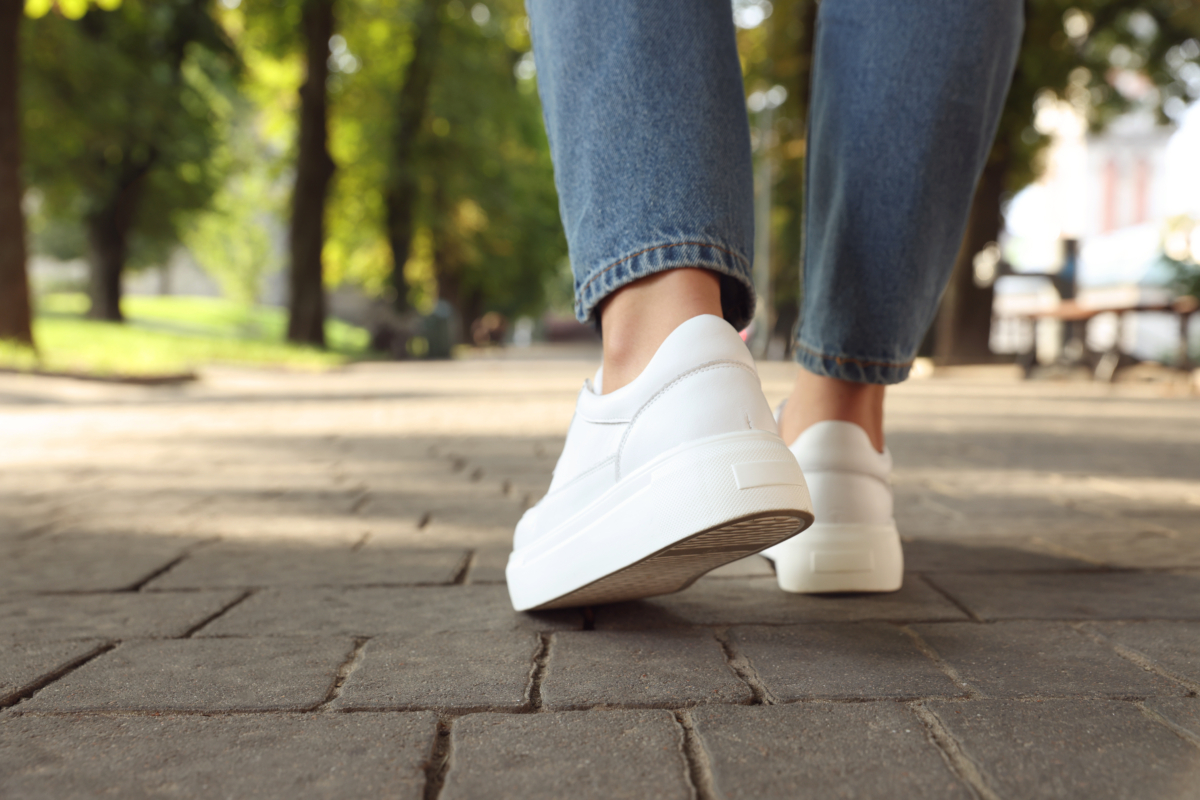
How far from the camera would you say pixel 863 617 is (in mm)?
1504

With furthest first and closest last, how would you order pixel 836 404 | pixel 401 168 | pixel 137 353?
pixel 401 168 < pixel 137 353 < pixel 836 404

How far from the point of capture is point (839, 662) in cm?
127

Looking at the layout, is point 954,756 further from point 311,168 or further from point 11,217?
point 311,168

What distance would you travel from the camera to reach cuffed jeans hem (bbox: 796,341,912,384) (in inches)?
64.6

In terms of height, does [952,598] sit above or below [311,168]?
below

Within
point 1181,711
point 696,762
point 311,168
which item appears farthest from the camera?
point 311,168

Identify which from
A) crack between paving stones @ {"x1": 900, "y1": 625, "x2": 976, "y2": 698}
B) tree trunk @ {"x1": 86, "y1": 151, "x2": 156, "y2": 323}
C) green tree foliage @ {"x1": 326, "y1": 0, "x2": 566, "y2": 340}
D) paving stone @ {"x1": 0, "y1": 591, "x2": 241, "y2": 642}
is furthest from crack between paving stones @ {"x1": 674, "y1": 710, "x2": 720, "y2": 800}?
tree trunk @ {"x1": 86, "y1": 151, "x2": 156, "y2": 323}

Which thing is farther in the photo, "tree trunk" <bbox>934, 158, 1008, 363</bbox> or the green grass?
"tree trunk" <bbox>934, 158, 1008, 363</bbox>

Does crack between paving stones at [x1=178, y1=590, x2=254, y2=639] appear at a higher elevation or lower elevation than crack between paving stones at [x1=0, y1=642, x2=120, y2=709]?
lower

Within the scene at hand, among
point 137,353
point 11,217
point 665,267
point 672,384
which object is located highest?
point 11,217

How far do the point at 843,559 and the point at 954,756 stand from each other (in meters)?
0.64

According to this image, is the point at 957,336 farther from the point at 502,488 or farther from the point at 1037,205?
the point at 1037,205

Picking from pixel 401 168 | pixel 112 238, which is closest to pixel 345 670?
pixel 401 168

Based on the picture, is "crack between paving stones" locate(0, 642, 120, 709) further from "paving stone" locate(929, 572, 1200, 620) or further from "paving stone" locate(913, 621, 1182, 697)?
"paving stone" locate(929, 572, 1200, 620)
